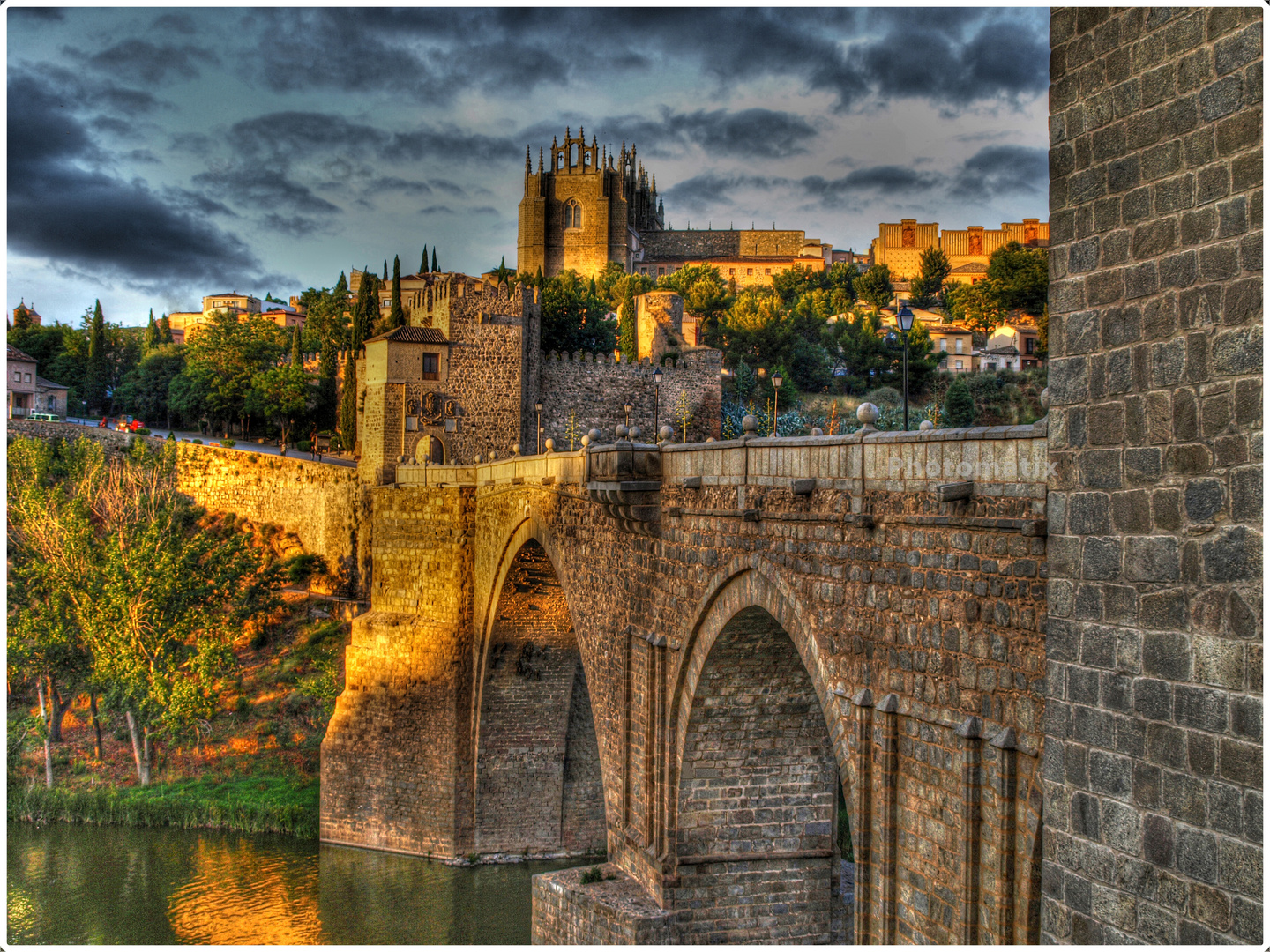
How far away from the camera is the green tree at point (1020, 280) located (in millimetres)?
59719

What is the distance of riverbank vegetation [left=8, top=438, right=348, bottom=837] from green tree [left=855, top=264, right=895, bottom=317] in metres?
61.2

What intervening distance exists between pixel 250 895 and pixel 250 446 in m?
32.6

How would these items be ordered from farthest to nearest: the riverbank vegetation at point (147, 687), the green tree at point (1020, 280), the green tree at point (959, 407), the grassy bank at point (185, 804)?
1. the green tree at point (1020, 280)
2. the green tree at point (959, 407)
3. the riverbank vegetation at point (147, 687)
4. the grassy bank at point (185, 804)

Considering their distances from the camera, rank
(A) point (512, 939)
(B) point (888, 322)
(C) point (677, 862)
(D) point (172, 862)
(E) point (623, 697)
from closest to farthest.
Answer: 1. (C) point (677, 862)
2. (E) point (623, 697)
3. (A) point (512, 939)
4. (D) point (172, 862)
5. (B) point (888, 322)

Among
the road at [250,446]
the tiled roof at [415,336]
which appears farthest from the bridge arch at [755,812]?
the road at [250,446]

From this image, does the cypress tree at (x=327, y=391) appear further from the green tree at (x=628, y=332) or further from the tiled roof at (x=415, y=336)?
the tiled roof at (x=415, y=336)

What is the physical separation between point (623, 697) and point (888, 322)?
2433 inches

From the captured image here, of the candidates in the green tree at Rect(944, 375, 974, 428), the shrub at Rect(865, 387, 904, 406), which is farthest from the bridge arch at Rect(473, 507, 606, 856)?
the shrub at Rect(865, 387, 904, 406)

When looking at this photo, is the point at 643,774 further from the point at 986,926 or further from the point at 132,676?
the point at 132,676

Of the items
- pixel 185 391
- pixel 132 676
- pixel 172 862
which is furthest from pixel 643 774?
pixel 185 391

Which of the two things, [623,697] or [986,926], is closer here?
[986,926]

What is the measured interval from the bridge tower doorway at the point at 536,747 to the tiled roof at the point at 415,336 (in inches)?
620

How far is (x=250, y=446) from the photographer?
49000 millimetres

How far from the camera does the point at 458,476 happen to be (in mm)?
21516
